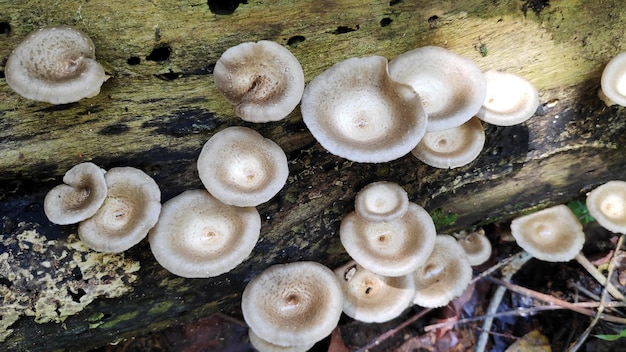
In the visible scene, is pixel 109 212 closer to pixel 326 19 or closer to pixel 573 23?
pixel 326 19

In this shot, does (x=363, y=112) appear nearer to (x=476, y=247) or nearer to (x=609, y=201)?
(x=476, y=247)

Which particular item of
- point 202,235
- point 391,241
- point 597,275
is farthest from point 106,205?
point 597,275

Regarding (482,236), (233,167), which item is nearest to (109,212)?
(233,167)

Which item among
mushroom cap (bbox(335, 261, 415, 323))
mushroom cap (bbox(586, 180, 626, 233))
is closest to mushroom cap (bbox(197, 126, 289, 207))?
mushroom cap (bbox(335, 261, 415, 323))

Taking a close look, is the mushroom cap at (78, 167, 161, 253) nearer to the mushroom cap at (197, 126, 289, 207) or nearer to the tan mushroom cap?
the tan mushroom cap

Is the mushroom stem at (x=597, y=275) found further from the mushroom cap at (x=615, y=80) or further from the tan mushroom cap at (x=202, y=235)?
the tan mushroom cap at (x=202, y=235)

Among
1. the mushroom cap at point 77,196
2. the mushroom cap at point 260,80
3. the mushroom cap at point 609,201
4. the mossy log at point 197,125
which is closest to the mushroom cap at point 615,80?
A: the mossy log at point 197,125
